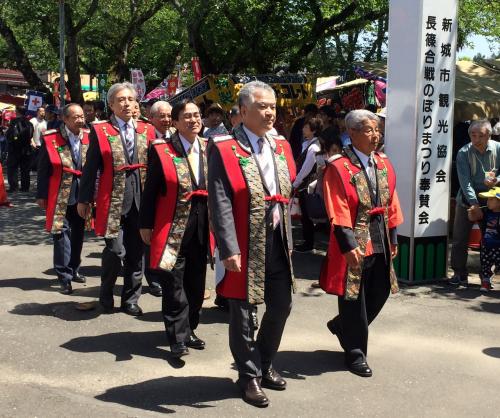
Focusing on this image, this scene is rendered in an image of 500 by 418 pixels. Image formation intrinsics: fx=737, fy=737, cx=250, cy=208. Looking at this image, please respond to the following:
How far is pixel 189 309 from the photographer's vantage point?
17.4 feet

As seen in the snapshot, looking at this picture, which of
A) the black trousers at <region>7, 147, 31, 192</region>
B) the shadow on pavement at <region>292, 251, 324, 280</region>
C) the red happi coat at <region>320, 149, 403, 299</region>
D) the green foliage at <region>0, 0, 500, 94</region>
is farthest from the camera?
the black trousers at <region>7, 147, 31, 192</region>

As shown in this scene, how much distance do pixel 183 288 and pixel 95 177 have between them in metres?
1.51

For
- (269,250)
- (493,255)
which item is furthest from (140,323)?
(493,255)

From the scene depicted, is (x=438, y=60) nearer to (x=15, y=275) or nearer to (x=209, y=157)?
(x=209, y=157)

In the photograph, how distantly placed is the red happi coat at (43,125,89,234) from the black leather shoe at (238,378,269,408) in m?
3.18

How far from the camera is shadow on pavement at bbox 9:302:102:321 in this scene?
6.10 metres

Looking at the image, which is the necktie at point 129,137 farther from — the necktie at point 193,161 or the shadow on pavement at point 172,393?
the shadow on pavement at point 172,393

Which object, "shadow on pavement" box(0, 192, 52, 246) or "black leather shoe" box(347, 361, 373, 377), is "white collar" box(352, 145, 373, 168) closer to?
"black leather shoe" box(347, 361, 373, 377)

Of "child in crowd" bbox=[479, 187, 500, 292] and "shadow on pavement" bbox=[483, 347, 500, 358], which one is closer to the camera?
"shadow on pavement" bbox=[483, 347, 500, 358]

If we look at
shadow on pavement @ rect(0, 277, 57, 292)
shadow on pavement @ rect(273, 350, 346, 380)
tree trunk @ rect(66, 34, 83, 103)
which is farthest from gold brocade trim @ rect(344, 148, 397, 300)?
tree trunk @ rect(66, 34, 83, 103)

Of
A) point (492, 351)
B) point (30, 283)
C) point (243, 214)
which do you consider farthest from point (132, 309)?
point (492, 351)

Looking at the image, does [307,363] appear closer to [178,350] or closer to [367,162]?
[178,350]

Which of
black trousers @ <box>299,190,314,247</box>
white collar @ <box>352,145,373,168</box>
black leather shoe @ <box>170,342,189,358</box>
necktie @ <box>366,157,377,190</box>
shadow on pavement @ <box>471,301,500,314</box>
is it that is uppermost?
white collar @ <box>352,145,373,168</box>

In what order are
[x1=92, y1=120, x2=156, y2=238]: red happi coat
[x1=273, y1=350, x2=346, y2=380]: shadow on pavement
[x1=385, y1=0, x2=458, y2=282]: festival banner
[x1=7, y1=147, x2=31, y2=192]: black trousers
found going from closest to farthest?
1. [x1=273, y1=350, x2=346, y2=380]: shadow on pavement
2. [x1=92, y1=120, x2=156, y2=238]: red happi coat
3. [x1=385, y1=0, x2=458, y2=282]: festival banner
4. [x1=7, y1=147, x2=31, y2=192]: black trousers
